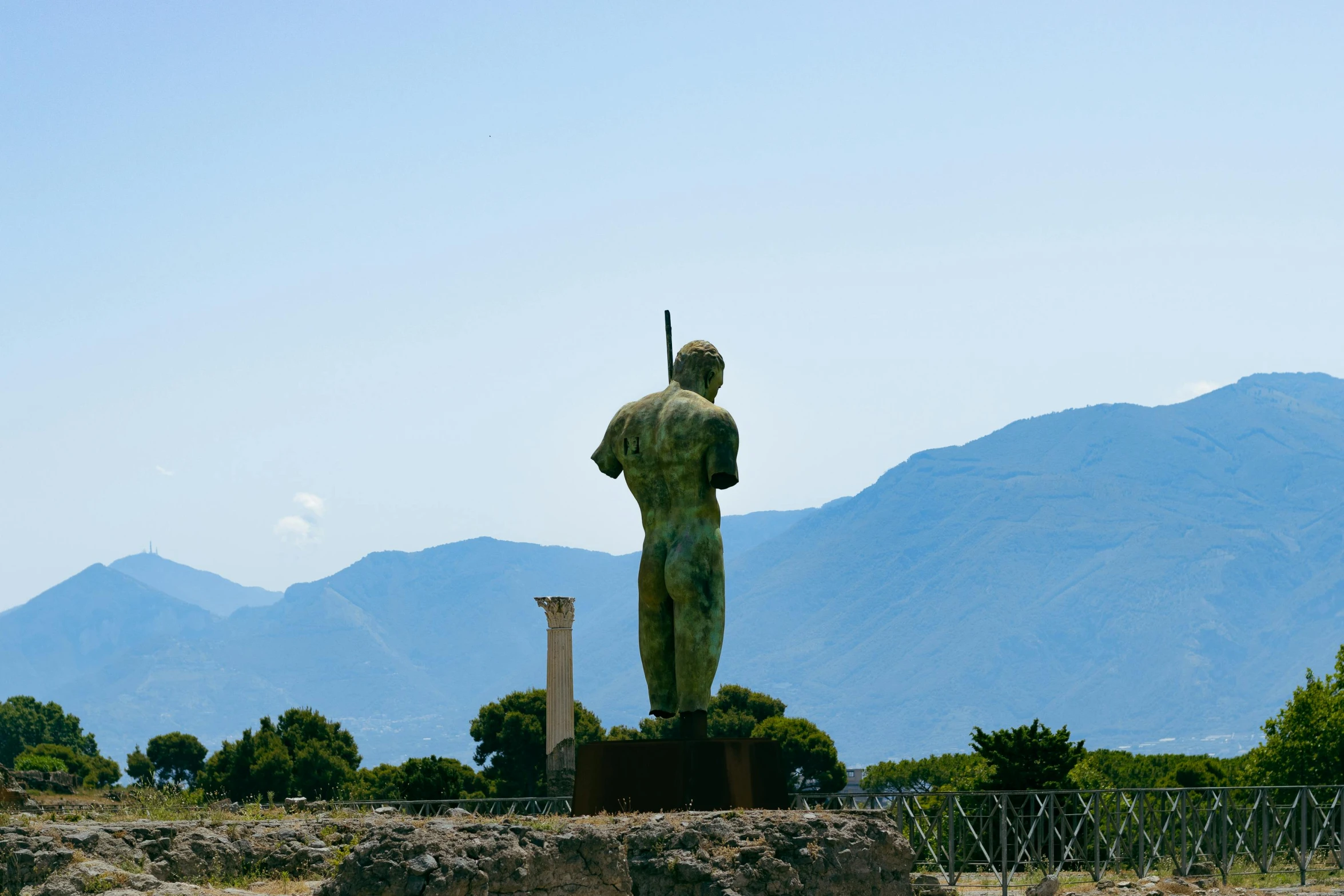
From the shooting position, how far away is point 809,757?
6581cm

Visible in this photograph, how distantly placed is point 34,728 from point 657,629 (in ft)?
288

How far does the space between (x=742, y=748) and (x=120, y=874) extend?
4727 millimetres

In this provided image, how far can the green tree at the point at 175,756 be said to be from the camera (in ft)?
270

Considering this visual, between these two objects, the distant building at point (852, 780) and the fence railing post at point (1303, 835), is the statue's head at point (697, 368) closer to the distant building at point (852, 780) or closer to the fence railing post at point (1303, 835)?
the fence railing post at point (1303, 835)

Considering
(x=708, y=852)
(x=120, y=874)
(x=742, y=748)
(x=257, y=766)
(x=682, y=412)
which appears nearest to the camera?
(x=120, y=874)

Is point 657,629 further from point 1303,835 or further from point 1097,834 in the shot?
point 1303,835

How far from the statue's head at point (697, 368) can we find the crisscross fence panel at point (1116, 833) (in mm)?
3840

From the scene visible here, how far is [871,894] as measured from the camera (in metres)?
11.3

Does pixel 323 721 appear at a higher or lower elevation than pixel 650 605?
higher

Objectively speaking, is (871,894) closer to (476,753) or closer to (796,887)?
(796,887)

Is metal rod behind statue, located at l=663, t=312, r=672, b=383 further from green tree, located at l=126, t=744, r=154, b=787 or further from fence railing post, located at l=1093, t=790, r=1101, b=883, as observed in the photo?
green tree, located at l=126, t=744, r=154, b=787

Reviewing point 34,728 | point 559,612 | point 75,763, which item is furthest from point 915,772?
point 34,728

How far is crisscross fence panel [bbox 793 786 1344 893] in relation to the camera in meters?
16.0

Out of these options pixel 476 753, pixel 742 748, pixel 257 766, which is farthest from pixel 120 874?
pixel 476 753
